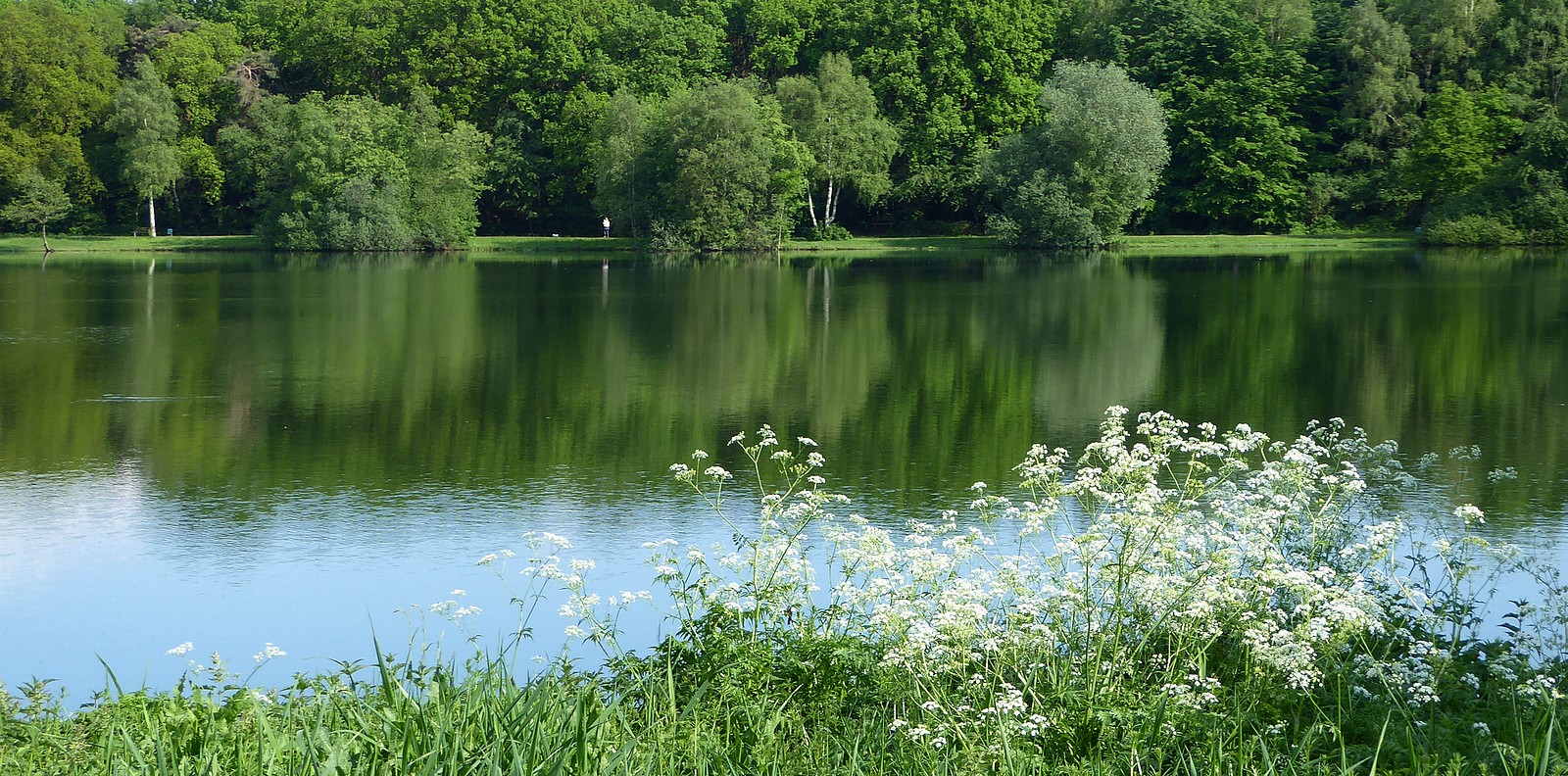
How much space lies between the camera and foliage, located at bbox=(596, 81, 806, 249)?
58.3 metres

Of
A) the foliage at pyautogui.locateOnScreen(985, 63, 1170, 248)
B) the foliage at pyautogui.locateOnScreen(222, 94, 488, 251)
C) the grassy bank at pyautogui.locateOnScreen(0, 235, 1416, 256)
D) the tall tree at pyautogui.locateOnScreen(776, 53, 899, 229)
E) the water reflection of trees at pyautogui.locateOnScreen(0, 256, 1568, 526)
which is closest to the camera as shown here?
the water reflection of trees at pyautogui.locateOnScreen(0, 256, 1568, 526)

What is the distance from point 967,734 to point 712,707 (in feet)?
3.34

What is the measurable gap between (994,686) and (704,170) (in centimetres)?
5363

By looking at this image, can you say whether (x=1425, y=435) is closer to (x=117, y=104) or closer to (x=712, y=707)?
(x=712, y=707)

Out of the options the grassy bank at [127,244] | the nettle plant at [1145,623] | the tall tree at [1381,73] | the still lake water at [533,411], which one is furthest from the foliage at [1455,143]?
the nettle plant at [1145,623]

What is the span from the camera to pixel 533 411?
1606 centimetres

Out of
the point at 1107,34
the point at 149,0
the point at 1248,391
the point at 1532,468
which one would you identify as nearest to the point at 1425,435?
the point at 1532,468

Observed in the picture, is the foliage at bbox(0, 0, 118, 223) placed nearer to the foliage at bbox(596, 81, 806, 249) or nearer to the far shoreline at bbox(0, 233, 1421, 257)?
the far shoreline at bbox(0, 233, 1421, 257)

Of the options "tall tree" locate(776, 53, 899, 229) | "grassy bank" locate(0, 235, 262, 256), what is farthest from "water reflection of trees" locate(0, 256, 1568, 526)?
"tall tree" locate(776, 53, 899, 229)

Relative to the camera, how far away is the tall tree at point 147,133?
209 feet

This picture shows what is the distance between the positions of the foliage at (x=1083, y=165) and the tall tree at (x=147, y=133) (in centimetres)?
3629

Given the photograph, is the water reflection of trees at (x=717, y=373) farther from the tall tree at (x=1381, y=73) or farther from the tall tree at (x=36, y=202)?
the tall tree at (x=36, y=202)

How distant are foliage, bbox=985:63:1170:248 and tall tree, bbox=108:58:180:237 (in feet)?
119

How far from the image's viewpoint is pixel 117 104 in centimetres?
6481
